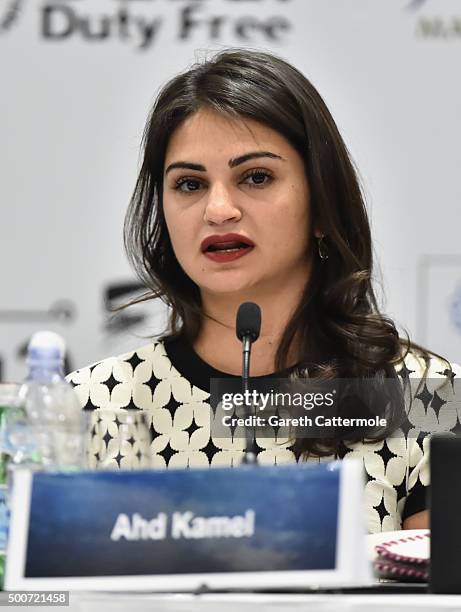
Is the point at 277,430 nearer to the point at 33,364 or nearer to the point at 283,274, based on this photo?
the point at 283,274

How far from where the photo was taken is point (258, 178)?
1925 mm

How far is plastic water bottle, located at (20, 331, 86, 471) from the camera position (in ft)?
3.92

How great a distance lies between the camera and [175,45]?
2.95 meters

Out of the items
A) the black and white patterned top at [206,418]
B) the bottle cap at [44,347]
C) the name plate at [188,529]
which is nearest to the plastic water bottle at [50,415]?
the bottle cap at [44,347]

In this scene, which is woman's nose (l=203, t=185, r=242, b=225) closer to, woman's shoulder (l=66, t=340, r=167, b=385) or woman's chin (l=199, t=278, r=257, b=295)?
woman's chin (l=199, t=278, r=257, b=295)

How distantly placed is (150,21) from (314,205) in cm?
113

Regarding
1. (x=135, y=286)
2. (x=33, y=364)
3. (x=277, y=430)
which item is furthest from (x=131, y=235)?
(x=33, y=364)

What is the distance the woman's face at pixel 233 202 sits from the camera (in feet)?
6.23

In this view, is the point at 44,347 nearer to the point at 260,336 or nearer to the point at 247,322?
the point at 247,322

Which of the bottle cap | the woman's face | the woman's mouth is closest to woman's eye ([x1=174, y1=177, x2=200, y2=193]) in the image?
the woman's face

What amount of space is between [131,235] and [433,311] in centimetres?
97

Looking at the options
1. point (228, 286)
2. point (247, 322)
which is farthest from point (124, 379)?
point (247, 322)

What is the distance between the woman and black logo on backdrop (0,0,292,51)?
0.85m

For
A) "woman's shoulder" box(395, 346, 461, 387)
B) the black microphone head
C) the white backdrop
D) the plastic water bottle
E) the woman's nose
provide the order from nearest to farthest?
the plastic water bottle, the black microphone head, the woman's nose, "woman's shoulder" box(395, 346, 461, 387), the white backdrop
